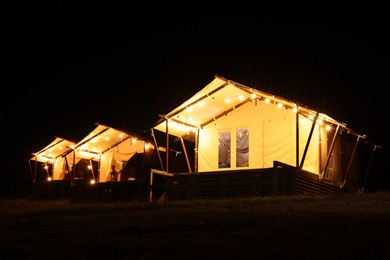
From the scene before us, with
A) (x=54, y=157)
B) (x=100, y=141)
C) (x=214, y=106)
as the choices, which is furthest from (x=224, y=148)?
(x=54, y=157)

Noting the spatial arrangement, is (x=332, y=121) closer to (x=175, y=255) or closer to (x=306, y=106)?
(x=306, y=106)

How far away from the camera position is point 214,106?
21922mm

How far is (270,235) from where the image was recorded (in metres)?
9.73

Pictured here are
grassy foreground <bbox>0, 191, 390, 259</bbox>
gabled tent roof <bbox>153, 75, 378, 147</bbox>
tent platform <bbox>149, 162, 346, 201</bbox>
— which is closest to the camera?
grassy foreground <bbox>0, 191, 390, 259</bbox>

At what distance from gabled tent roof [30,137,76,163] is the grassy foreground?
17215 mm

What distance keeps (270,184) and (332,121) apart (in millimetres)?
3773

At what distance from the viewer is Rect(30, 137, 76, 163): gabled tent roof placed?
31859mm

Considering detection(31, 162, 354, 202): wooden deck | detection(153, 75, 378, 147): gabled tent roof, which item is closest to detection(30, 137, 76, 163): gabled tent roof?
detection(31, 162, 354, 202): wooden deck

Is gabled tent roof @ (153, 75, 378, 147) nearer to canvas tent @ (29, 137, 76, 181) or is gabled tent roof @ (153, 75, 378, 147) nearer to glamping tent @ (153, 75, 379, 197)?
glamping tent @ (153, 75, 379, 197)

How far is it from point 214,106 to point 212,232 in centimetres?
1180

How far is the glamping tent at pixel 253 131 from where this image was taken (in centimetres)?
2094

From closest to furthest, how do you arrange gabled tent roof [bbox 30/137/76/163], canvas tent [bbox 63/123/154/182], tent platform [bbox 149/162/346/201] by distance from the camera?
tent platform [bbox 149/162/346/201] < canvas tent [bbox 63/123/154/182] < gabled tent roof [bbox 30/137/76/163]

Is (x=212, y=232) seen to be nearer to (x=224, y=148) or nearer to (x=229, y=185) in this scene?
(x=229, y=185)

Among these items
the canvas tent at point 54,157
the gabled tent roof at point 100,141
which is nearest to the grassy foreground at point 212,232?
the gabled tent roof at point 100,141
